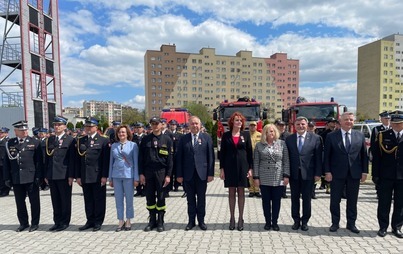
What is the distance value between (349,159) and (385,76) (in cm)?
9189

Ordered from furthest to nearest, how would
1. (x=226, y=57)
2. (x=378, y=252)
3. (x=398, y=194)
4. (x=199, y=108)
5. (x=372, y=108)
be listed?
(x=226, y=57) → (x=372, y=108) → (x=199, y=108) → (x=398, y=194) → (x=378, y=252)

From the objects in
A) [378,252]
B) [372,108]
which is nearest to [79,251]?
[378,252]

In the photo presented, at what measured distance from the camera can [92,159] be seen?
5.32m

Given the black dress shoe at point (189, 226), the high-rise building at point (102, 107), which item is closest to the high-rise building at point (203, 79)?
the high-rise building at point (102, 107)

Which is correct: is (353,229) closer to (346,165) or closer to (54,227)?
(346,165)

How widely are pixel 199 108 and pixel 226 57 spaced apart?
40422 millimetres

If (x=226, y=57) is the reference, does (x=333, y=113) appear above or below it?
below

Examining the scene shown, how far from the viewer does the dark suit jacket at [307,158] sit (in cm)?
506

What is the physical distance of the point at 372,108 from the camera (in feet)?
270

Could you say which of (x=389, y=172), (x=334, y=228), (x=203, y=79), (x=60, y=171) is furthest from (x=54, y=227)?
(x=203, y=79)

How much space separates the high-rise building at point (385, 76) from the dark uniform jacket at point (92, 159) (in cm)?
8720

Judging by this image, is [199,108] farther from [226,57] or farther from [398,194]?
[398,194]

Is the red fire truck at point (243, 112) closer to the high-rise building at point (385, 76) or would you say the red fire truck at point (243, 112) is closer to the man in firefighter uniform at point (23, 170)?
the man in firefighter uniform at point (23, 170)

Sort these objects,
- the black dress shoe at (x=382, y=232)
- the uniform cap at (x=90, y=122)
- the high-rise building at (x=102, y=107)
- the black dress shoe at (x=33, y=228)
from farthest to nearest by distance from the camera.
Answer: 1. the high-rise building at (x=102, y=107)
2. the uniform cap at (x=90, y=122)
3. the black dress shoe at (x=33, y=228)
4. the black dress shoe at (x=382, y=232)
